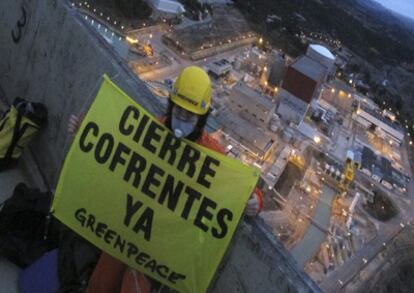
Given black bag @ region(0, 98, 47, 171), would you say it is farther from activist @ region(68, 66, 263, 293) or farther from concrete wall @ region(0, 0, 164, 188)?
activist @ region(68, 66, 263, 293)

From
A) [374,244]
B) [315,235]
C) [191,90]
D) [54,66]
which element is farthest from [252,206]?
[374,244]

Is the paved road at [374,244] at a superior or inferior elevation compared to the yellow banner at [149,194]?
inferior

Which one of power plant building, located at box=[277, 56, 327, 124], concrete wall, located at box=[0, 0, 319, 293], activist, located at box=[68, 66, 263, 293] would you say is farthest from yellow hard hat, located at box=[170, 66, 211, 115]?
power plant building, located at box=[277, 56, 327, 124]

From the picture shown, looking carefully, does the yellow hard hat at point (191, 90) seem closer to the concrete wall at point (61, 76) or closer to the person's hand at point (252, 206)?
the person's hand at point (252, 206)

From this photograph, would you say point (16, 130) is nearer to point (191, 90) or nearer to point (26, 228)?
point (26, 228)

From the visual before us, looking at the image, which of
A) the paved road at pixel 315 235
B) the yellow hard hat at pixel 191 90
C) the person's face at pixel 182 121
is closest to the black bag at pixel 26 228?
the person's face at pixel 182 121

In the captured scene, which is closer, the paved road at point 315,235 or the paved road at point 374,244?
the paved road at point 315,235

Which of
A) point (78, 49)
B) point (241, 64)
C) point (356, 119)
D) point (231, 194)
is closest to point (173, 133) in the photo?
point (231, 194)
